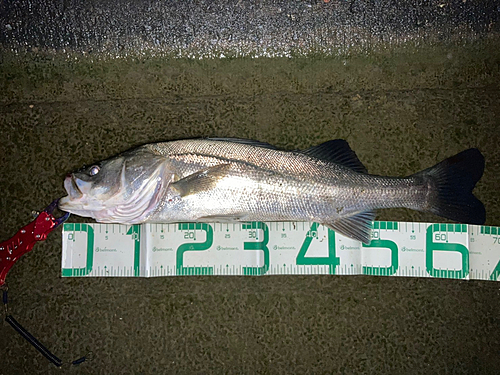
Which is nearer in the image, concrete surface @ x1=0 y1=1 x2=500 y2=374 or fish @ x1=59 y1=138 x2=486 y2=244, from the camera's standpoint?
fish @ x1=59 y1=138 x2=486 y2=244

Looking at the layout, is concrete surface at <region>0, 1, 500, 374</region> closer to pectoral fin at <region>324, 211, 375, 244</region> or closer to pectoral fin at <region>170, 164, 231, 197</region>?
pectoral fin at <region>324, 211, 375, 244</region>

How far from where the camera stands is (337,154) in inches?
92.0

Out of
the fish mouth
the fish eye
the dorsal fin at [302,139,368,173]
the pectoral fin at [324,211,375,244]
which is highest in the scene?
the dorsal fin at [302,139,368,173]

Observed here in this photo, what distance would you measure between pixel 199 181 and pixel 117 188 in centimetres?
50

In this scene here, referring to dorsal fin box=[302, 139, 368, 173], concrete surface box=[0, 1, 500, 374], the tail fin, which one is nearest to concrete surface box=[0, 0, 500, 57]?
concrete surface box=[0, 1, 500, 374]

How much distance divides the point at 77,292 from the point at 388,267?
2146mm

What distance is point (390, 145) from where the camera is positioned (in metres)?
2.54

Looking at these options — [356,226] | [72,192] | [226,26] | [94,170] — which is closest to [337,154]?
[356,226]

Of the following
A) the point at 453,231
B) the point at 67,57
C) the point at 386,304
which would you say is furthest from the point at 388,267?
the point at 67,57

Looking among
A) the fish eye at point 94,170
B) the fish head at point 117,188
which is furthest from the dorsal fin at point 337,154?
the fish eye at point 94,170

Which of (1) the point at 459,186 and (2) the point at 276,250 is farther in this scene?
(2) the point at 276,250

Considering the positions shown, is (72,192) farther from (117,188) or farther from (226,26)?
(226,26)

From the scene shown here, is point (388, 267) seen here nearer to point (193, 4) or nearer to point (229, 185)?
point (229, 185)

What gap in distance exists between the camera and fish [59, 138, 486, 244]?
85.0 inches
